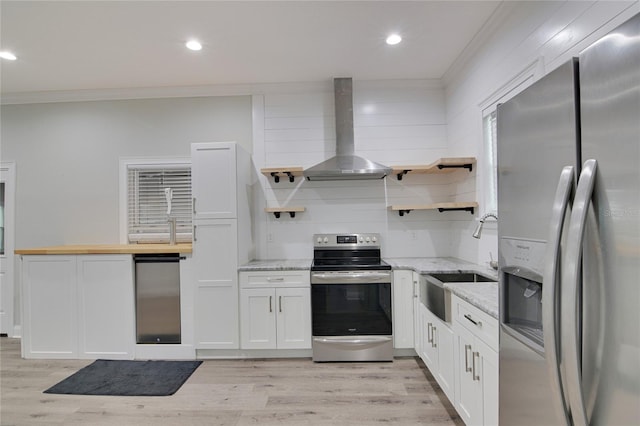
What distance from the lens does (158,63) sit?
10.2 feet

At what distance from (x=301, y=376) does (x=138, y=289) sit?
1877 mm

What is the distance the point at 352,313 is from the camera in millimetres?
2979

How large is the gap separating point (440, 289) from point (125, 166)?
378 cm

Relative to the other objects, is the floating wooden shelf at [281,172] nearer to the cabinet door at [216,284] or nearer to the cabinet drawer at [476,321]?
the cabinet door at [216,284]

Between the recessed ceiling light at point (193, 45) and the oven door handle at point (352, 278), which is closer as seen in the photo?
the recessed ceiling light at point (193, 45)

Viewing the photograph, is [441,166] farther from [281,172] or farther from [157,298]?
[157,298]

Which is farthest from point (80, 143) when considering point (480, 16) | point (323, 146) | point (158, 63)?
point (480, 16)

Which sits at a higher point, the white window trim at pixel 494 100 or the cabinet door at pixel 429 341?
the white window trim at pixel 494 100

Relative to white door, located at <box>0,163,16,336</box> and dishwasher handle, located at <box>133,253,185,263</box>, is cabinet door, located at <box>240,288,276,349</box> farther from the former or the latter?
white door, located at <box>0,163,16,336</box>

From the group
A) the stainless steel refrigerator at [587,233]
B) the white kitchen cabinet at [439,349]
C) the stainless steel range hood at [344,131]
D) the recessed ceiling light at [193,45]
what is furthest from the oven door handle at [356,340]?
the recessed ceiling light at [193,45]

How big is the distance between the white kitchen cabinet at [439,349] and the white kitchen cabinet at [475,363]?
4.2 inches

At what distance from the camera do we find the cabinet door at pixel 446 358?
2.04m

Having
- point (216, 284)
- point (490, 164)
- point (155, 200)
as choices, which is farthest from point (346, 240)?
point (155, 200)

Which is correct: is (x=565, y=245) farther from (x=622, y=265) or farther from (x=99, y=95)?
(x=99, y=95)
